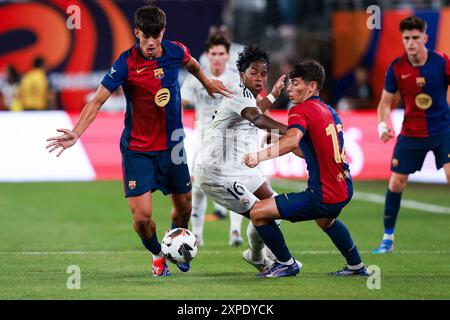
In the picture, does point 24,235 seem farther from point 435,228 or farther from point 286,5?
point 286,5

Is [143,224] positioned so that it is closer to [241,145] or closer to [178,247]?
[178,247]

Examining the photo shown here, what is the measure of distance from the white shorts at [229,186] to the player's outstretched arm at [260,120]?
0.67 metres

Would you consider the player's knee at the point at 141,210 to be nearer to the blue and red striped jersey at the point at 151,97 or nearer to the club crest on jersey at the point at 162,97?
the blue and red striped jersey at the point at 151,97

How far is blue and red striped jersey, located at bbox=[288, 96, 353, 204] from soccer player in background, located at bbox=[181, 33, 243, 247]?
329cm

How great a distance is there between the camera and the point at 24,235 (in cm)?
1340

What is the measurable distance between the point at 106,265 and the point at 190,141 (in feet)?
27.9

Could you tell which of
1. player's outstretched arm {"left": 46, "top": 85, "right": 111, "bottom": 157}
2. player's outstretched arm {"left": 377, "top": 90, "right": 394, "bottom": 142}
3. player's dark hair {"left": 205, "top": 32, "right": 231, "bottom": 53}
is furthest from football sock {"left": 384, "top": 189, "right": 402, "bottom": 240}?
player's outstretched arm {"left": 46, "top": 85, "right": 111, "bottom": 157}

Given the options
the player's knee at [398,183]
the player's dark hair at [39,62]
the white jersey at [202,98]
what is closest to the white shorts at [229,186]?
the player's knee at [398,183]

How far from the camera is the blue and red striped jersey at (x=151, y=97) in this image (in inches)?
382

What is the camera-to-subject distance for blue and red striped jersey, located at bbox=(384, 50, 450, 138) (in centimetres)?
1210

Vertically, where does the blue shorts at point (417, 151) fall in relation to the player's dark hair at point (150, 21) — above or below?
below

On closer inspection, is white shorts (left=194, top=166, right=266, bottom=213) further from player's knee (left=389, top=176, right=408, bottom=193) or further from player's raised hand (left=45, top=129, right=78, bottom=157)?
player's knee (left=389, top=176, right=408, bottom=193)

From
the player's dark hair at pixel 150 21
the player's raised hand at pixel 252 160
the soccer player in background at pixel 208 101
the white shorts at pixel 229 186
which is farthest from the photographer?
the soccer player in background at pixel 208 101
